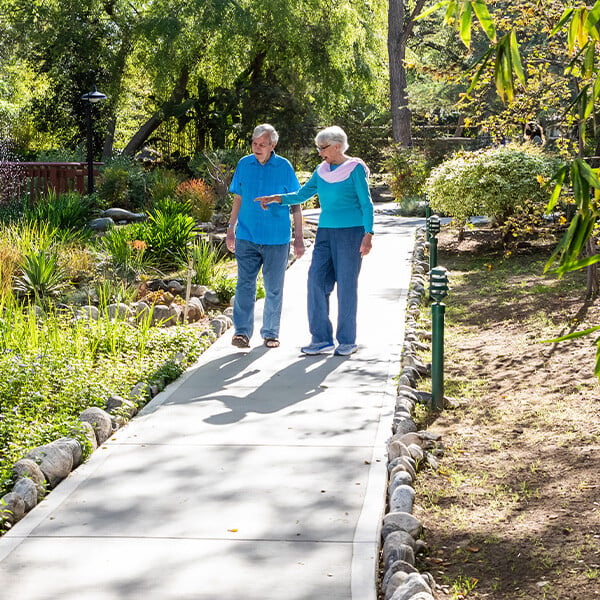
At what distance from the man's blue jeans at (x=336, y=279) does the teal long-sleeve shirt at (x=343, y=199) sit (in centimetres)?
8

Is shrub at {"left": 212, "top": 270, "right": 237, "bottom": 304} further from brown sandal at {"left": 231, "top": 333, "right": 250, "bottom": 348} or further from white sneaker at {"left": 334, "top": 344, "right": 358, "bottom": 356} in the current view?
white sneaker at {"left": 334, "top": 344, "right": 358, "bottom": 356}

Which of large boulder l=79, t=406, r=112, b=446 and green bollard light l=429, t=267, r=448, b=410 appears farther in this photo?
green bollard light l=429, t=267, r=448, b=410

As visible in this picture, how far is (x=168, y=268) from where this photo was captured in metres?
12.4

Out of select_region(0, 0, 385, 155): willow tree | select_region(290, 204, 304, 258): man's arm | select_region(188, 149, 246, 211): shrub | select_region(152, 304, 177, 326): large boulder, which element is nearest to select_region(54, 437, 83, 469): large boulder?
select_region(290, 204, 304, 258): man's arm

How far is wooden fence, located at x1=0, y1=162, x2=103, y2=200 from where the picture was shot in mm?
19320

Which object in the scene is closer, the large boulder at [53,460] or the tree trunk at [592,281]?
the large boulder at [53,460]

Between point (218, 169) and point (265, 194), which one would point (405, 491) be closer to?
point (265, 194)

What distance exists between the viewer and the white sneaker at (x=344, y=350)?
766cm

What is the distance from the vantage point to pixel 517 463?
521 cm

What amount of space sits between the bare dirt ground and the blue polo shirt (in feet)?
6.27

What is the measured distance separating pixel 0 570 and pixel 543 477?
2844 mm

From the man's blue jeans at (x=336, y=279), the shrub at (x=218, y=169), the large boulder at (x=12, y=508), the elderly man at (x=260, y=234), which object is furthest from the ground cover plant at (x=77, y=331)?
the shrub at (x=218, y=169)

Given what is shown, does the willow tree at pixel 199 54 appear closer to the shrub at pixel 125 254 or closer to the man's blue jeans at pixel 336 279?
the shrub at pixel 125 254

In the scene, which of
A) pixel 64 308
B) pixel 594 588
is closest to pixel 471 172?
pixel 64 308
